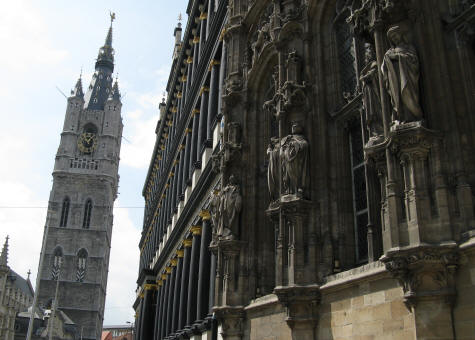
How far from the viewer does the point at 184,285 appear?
27.7 metres

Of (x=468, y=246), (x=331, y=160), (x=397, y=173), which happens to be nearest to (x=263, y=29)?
(x=331, y=160)

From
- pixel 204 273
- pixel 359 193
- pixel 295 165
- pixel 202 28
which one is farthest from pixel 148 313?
pixel 359 193

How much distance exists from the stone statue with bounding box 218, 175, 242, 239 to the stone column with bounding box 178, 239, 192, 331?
453 inches

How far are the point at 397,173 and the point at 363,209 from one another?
336cm

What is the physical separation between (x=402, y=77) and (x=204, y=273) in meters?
15.3

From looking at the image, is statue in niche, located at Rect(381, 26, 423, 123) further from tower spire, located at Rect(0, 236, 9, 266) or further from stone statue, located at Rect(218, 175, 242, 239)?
tower spire, located at Rect(0, 236, 9, 266)

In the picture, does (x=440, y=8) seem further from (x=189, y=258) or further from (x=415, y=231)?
(x=189, y=258)

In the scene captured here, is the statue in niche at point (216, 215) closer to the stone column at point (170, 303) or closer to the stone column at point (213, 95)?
the stone column at point (213, 95)

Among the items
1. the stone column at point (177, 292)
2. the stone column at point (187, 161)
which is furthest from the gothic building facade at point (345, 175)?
the stone column at point (187, 161)

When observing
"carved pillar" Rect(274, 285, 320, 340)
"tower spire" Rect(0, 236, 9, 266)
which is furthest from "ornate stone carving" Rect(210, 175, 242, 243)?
"tower spire" Rect(0, 236, 9, 266)

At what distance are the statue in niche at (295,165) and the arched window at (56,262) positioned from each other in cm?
10288

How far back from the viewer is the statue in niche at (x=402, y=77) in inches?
364

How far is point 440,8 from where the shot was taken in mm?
10266

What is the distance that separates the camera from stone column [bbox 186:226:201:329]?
24.8m
